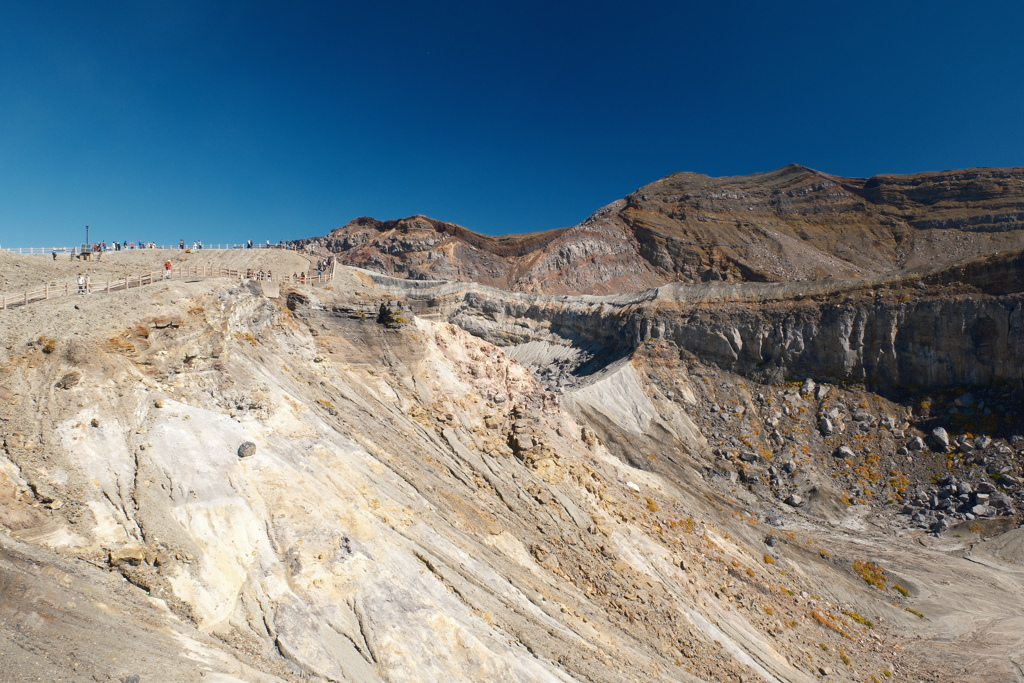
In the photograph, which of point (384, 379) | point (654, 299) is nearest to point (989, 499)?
point (654, 299)

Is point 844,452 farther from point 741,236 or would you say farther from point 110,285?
point 741,236

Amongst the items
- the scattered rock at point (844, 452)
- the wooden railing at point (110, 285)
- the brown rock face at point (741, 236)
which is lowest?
the scattered rock at point (844, 452)

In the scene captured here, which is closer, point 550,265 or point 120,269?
point 120,269

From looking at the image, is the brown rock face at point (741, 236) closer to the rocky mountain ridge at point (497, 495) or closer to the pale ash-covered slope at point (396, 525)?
the rocky mountain ridge at point (497, 495)

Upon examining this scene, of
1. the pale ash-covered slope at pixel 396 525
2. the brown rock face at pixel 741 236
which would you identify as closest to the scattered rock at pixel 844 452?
the pale ash-covered slope at pixel 396 525

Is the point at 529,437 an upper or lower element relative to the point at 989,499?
upper

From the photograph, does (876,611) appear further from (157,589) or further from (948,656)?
(157,589)

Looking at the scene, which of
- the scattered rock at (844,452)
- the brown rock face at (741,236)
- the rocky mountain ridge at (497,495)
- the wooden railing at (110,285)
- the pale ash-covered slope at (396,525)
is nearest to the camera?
the rocky mountain ridge at (497,495)

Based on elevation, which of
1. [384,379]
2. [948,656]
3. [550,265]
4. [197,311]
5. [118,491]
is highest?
[550,265]
